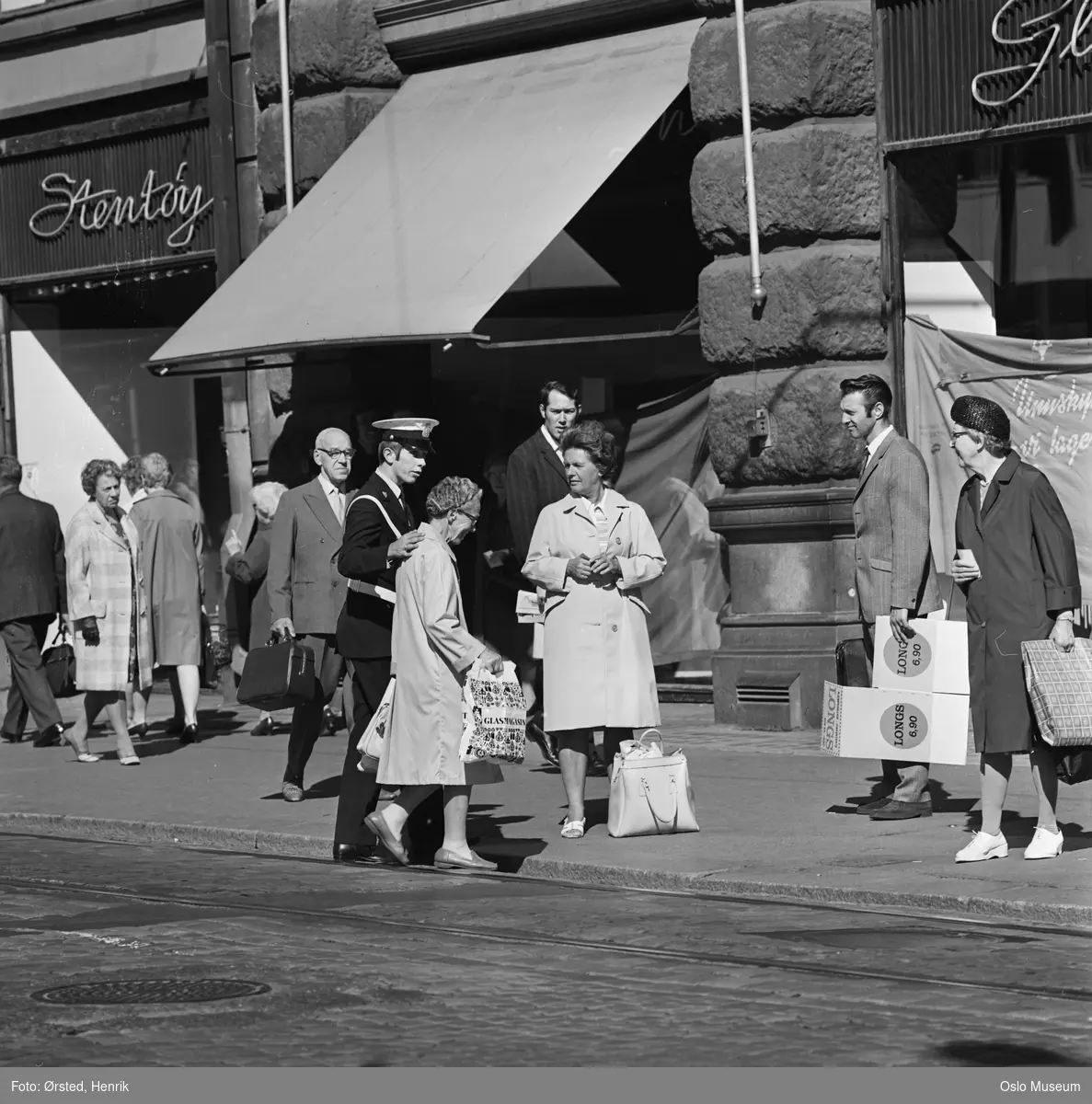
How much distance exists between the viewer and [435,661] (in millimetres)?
9234

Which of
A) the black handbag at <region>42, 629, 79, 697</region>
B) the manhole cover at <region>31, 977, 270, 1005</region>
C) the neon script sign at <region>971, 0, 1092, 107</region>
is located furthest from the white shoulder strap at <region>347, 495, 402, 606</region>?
the black handbag at <region>42, 629, 79, 697</region>

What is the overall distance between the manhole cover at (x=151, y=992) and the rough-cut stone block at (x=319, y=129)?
10277 mm

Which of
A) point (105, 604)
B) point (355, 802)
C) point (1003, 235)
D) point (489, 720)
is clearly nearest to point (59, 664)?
point (105, 604)

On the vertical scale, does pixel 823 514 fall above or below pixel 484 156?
below

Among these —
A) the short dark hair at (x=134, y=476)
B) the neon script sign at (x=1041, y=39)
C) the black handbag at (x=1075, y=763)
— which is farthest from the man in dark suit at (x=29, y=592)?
the black handbag at (x=1075, y=763)

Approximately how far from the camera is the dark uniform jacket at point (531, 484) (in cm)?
1180

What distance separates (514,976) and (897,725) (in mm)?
3530

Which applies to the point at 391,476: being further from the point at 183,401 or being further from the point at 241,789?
the point at 183,401

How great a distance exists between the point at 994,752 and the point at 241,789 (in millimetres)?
4737

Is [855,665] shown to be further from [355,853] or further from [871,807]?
[355,853]

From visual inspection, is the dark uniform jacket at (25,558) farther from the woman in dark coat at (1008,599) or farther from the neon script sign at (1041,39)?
the woman in dark coat at (1008,599)

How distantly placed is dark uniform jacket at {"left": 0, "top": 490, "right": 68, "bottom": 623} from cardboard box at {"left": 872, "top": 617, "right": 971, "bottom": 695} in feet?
22.7

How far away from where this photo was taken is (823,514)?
44.1 feet
